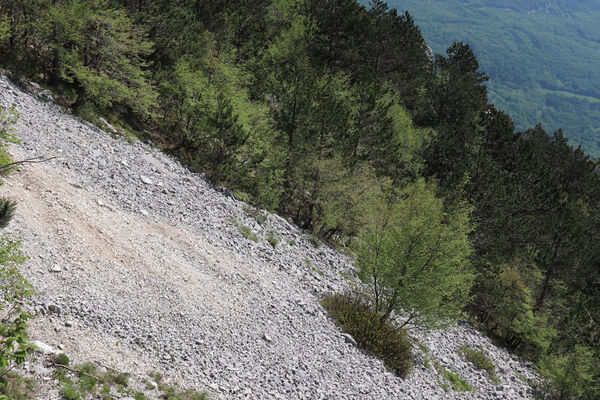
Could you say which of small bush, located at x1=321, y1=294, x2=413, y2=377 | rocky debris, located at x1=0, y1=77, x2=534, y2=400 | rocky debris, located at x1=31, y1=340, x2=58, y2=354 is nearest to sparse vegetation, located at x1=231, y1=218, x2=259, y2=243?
rocky debris, located at x1=0, y1=77, x2=534, y2=400

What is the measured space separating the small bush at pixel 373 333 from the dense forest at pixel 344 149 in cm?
132

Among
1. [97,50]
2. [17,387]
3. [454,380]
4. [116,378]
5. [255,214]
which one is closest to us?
[17,387]

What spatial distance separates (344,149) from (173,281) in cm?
2249

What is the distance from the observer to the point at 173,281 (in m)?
13.3

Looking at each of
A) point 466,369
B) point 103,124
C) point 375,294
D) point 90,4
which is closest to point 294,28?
point 90,4

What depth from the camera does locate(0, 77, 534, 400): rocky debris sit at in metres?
10.4

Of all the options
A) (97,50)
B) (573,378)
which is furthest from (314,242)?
(573,378)

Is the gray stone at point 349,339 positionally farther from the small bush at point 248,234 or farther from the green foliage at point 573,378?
the green foliage at point 573,378

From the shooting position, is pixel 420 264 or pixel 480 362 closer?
pixel 420 264

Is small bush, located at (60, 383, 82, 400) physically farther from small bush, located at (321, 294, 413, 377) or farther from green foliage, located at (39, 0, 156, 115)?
green foliage, located at (39, 0, 156, 115)

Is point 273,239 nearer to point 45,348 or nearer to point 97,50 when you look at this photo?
point 45,348

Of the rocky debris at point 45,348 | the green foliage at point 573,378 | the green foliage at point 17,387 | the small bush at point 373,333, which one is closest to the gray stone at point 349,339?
the small bush at point 373,333

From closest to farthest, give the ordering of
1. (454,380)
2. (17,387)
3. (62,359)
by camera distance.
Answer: (17,387) → (62,359) → (454,380)

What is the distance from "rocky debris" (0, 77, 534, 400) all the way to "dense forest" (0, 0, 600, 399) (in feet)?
12.5
